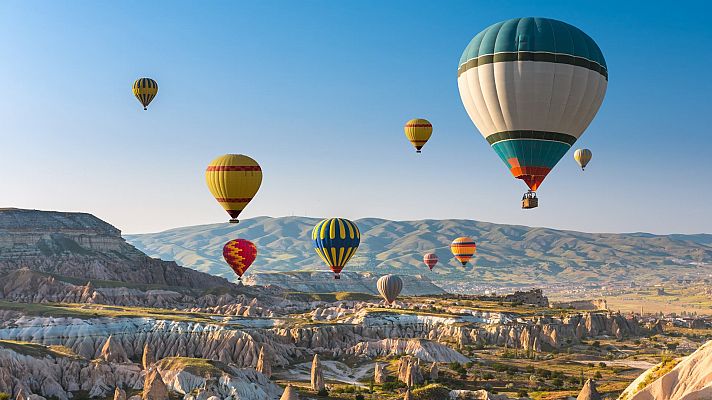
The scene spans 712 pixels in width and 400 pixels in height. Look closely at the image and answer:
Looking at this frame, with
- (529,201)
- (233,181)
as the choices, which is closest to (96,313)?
(233,181)

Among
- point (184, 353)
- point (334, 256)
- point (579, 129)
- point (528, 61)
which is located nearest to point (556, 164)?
point (579, 129)

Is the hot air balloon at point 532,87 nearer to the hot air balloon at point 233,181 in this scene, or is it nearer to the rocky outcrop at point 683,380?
the hot air balloon at point 233,181

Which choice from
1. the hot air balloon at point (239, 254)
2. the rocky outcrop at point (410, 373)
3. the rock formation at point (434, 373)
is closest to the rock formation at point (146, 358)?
the hot air balloon at point (239, 254)

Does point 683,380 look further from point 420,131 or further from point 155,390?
point 420,131

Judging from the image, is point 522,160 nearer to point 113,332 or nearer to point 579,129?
point 579,129

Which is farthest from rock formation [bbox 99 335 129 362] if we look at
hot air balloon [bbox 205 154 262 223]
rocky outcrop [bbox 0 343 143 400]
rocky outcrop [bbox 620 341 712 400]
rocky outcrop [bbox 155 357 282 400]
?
rocky outcrop [bbox 620 341 712 400]

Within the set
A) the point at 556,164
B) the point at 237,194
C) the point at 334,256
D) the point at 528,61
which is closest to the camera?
the point at 528,61

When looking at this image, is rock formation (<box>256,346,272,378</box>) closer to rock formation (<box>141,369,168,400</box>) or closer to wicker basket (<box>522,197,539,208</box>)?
rock formation (<box>141,369,168,400</box>)
